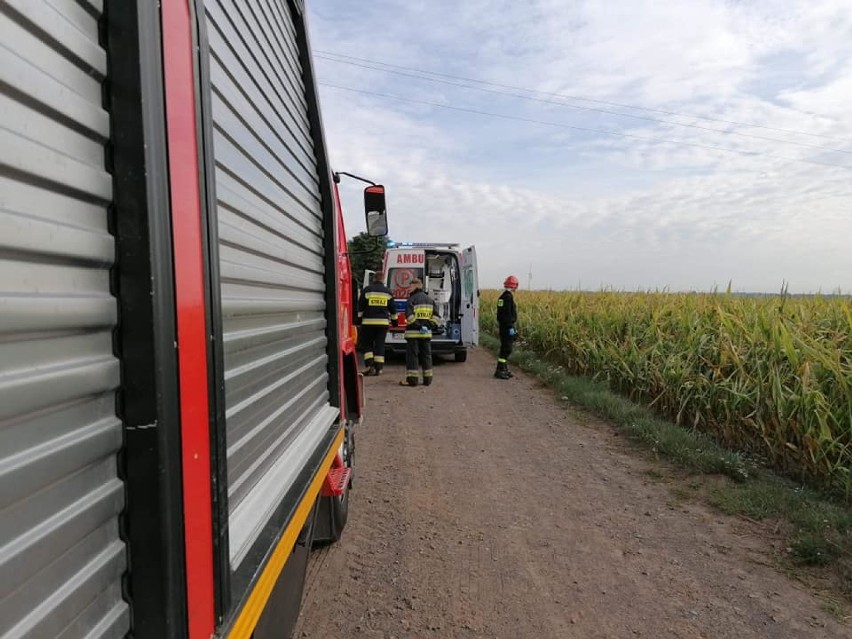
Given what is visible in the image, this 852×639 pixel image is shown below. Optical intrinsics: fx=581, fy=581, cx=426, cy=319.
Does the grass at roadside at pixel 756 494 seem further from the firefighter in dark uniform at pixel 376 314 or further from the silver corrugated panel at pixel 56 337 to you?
the firefighter in dark uniform at pixel 376 314

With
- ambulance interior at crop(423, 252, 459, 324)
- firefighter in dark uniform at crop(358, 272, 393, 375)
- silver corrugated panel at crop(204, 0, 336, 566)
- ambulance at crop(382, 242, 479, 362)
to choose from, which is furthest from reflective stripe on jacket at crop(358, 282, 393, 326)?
silver corrugated panel at crop(204, 0, 336, 566)

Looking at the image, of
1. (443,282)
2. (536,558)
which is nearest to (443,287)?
(443,282)

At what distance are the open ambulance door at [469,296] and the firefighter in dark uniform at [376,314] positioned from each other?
2.02 metres

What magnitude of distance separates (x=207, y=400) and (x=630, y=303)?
10156 millimetres

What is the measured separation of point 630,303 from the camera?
411 inches

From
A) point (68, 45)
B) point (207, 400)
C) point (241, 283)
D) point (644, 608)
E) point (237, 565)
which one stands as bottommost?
point (644, 608)

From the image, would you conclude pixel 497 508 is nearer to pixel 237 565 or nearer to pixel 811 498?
pixel 811 498

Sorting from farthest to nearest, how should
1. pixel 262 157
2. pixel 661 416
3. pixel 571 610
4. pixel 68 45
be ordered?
pixel 661 416, pixel 571 610, pixel 262 157, pixel 68 45

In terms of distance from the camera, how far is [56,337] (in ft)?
2.83

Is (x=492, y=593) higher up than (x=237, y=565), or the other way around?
(x=237, y=565)

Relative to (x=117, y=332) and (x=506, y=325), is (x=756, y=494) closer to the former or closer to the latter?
(x=117, y=332)

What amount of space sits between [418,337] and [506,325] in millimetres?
1763

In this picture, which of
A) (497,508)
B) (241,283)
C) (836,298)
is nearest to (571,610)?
(497,508)

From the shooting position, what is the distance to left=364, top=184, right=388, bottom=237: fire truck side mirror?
4.47 metres
